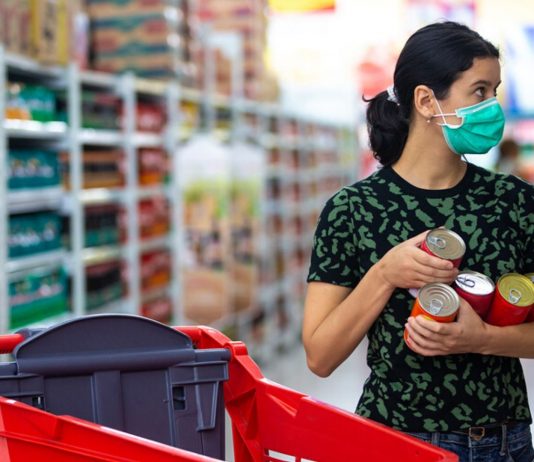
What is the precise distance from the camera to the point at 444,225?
1.92 m

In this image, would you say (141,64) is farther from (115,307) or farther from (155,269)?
(115,307)

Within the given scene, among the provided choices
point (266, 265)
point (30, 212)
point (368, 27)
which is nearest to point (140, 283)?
point (30, 212)

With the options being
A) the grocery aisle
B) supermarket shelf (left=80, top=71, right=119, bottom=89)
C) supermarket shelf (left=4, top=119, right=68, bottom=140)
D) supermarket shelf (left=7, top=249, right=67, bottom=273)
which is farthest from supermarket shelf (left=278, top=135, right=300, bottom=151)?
supermarket shelf (left=7, top=249, right=67, bottom=273)

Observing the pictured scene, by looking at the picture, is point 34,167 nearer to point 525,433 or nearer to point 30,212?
point 30,212

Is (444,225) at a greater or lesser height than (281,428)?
greater

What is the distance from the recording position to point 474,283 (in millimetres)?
1790

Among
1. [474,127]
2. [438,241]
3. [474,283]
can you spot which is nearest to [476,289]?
[474,283]

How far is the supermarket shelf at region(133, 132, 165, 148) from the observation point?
5.88m

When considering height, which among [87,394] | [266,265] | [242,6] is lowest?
[266,265]

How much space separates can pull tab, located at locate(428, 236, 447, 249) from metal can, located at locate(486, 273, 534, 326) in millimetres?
133

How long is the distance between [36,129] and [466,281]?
126 inches

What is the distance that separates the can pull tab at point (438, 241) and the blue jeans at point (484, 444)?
1.22 ft

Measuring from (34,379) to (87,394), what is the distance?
105 millimetres

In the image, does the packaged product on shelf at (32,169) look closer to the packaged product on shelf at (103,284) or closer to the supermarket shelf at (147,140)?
the packaged product on shelf at (103,284)
